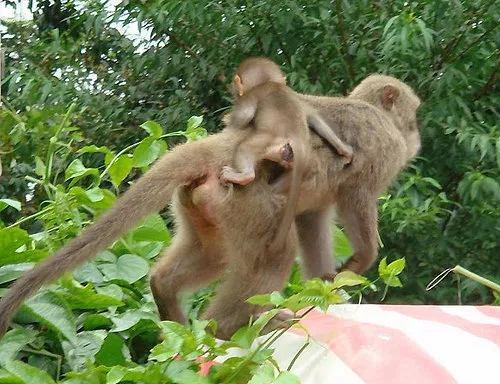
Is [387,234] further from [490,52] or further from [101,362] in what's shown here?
[101,362]

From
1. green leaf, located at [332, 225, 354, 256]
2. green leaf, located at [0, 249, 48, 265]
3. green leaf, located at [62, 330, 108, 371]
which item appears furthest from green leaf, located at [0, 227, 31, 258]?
green leaf, located at [332, 225, 354, 256]

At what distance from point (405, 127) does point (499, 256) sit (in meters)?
1.31

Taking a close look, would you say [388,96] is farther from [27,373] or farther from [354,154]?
[27,373]

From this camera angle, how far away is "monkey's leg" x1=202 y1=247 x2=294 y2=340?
229 cm

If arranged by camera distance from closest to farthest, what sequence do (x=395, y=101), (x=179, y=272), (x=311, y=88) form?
(x=179, y=272) → (x=395, y=101) → (x=311, y=88)

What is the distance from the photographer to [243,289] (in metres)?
2.32

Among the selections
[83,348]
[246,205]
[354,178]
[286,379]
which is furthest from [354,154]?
[286,379]

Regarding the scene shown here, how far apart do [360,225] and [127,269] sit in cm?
87

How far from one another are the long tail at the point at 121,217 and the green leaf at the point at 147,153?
0.37m

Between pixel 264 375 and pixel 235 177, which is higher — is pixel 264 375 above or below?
below

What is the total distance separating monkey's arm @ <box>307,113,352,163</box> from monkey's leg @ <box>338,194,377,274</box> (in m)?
0.19

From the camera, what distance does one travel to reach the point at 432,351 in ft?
5.69

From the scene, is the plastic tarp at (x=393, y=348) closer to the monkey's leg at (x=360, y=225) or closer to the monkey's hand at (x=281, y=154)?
the monkey's hand at (x=281, y=154)

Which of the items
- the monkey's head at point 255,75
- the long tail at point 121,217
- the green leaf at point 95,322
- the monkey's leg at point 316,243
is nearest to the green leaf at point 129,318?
the green leaf at point 95,322
